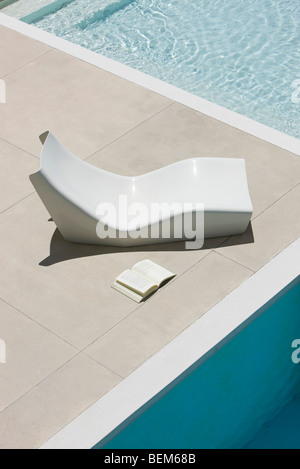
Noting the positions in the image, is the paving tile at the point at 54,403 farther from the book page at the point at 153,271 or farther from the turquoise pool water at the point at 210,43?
the turquoise pool water at the point at 210,43

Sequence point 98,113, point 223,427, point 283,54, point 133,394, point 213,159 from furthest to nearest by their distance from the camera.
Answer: point 283,54 < point 98,113 < point 213,159 < point 223,427 < point 133,394

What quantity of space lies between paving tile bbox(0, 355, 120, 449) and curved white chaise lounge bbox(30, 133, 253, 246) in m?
1.30

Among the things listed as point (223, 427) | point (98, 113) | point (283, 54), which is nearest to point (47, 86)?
point (98, 113)

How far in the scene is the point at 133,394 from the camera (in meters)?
5.84

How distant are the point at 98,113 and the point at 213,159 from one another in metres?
1.89

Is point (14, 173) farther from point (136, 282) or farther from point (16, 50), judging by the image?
point (16, 50)

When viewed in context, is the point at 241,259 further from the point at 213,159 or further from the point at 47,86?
the point at 47,86

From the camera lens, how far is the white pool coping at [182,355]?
5637 mm

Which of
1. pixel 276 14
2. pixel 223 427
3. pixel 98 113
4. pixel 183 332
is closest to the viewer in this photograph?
pixel 183 332

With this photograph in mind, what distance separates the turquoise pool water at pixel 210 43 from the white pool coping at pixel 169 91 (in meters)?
1.21

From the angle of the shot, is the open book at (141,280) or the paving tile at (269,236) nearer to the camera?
the open book at (141,280)

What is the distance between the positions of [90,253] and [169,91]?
2.70 m
